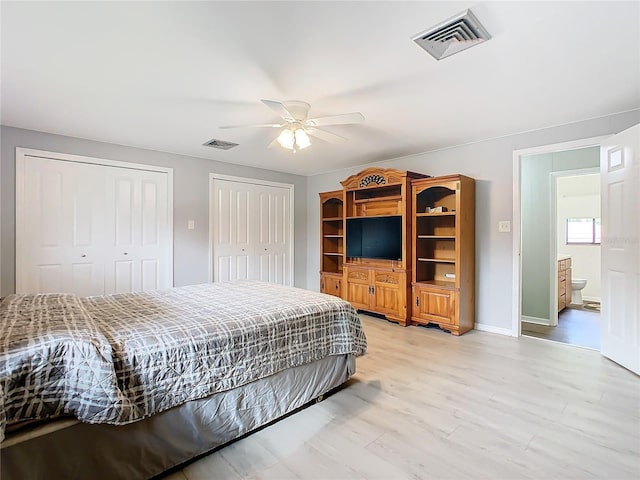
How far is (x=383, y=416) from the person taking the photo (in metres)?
2.19

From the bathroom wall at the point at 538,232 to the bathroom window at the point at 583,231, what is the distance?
8.27ft

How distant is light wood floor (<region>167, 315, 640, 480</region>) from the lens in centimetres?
171

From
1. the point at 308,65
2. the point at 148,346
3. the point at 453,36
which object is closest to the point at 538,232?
the point at 453,36

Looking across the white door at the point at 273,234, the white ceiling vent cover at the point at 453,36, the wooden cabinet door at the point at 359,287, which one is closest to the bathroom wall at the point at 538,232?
the wooden cabinet door at the point at 359,287

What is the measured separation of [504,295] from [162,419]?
379 centimetres

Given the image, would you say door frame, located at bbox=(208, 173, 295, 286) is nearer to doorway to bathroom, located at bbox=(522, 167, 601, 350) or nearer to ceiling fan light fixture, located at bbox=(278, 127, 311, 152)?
ceiling fan light fixture, located at bbox=(278, 127, 311, 152)

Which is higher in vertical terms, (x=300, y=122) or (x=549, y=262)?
(x=300, y=122)

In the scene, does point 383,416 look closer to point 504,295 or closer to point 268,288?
point 268,288

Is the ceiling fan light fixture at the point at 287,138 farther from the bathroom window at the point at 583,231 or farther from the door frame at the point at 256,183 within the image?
the bathroom window at the point at 583,231

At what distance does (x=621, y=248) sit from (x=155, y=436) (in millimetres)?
3889

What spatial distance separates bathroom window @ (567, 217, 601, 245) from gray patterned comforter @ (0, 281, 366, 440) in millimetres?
6101

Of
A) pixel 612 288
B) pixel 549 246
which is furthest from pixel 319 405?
pixel 549 246

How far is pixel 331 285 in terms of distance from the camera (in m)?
5.47

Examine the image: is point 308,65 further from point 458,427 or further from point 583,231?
point 583,231
